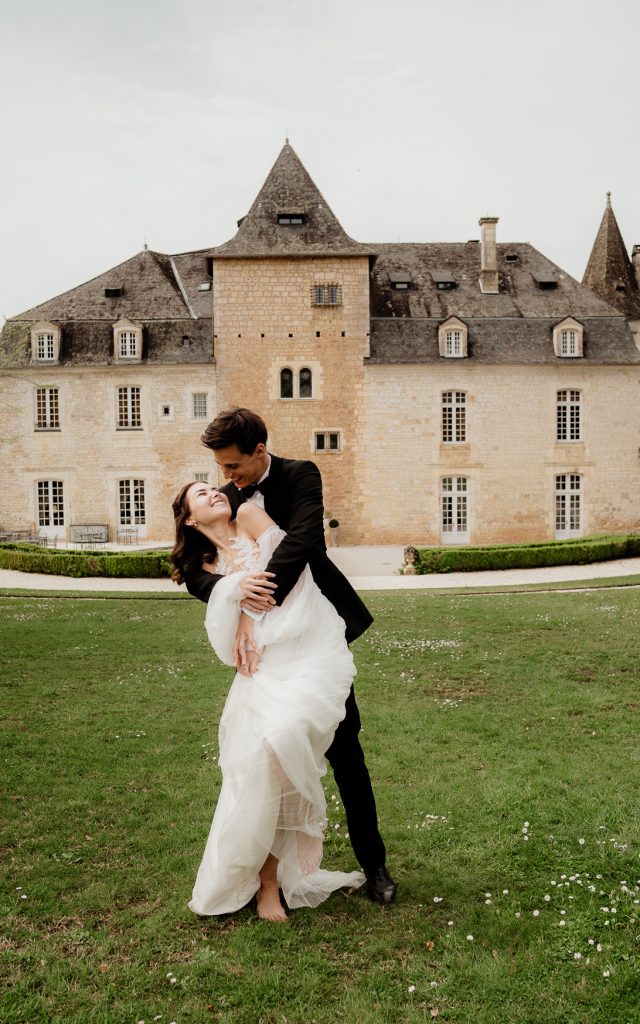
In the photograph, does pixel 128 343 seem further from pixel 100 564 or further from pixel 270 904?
pixel 270 904

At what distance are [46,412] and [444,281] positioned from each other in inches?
581

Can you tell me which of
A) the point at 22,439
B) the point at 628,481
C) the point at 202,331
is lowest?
the point at 628,481

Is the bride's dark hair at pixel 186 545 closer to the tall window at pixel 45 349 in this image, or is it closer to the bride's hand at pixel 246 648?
the bride's hand at pixel 246 648

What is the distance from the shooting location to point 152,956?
351cm

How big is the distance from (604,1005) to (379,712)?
13.3ft

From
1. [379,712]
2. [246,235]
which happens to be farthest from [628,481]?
[379,712]

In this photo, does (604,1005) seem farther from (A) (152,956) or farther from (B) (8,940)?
(B) (8,940)

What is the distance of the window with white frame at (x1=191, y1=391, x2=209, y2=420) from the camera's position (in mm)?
28109

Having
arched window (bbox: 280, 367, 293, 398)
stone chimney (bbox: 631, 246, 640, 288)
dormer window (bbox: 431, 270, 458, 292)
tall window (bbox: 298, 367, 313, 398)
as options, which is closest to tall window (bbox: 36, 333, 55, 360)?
arched window (bbox: 280, 367, 293, 398)

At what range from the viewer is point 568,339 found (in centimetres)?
2834

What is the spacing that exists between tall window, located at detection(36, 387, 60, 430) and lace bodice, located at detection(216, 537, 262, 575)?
85.8 feet

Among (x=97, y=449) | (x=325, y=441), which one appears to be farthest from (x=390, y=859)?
(x=97, y=449)

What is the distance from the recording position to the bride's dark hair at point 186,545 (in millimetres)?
3943

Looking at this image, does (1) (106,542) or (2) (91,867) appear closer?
(2) (91,867)
